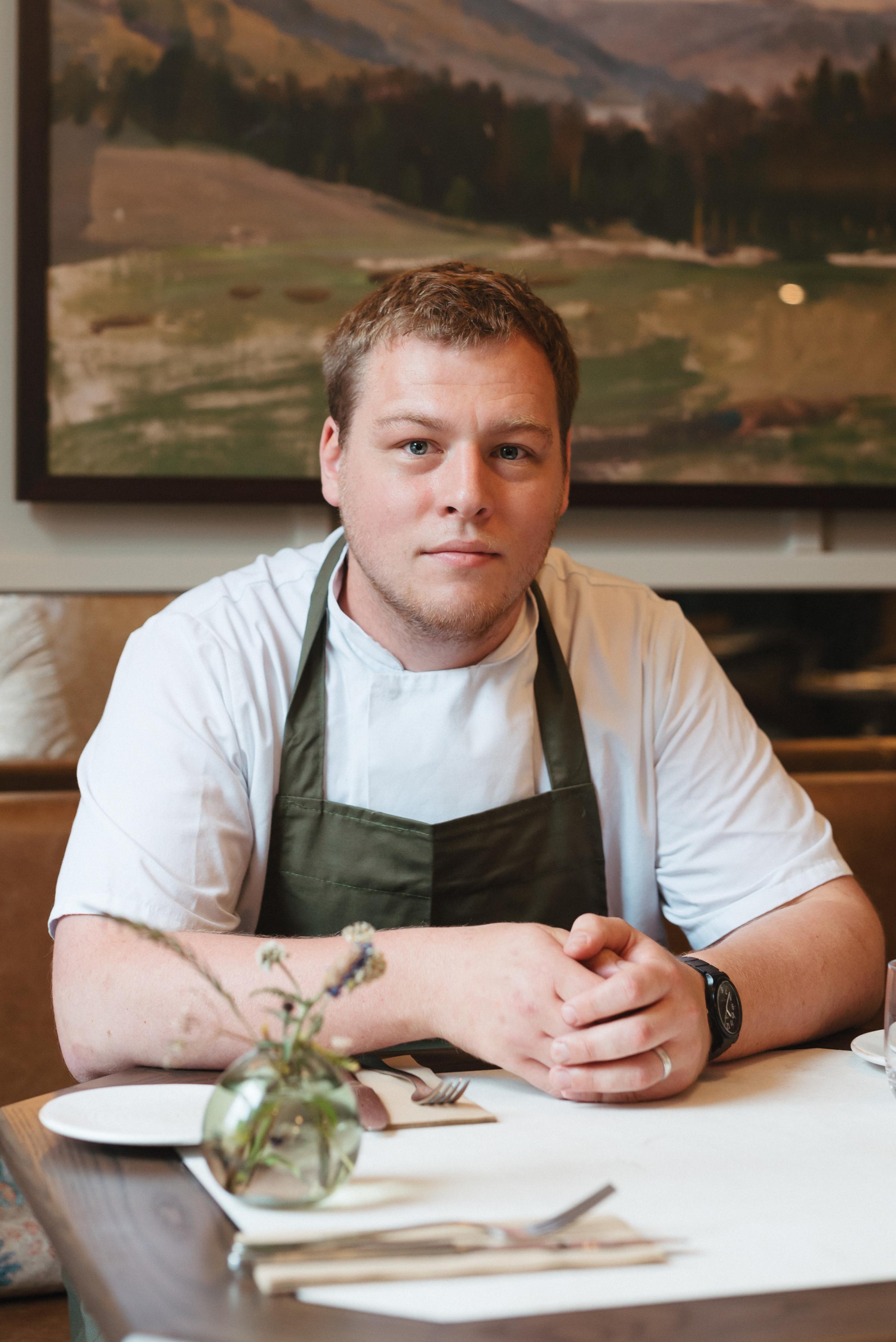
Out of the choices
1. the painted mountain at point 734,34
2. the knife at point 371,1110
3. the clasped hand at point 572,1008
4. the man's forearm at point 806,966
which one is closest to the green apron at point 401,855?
the man's forearm at point 806,966

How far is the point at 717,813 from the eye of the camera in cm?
161

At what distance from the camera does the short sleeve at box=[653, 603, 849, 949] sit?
1.54 m

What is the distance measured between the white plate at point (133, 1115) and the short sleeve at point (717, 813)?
74 cm

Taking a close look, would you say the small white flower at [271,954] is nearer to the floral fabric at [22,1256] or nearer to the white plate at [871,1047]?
the white plate at [871,1047]

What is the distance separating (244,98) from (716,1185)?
85.3 inches

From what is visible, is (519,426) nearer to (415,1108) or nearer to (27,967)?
(415,1108)

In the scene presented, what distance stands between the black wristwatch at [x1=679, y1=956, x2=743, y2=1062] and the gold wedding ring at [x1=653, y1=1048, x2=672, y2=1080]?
3.2 inches

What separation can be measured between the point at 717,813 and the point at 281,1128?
93 centimetres

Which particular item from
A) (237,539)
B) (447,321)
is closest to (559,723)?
(447,321)

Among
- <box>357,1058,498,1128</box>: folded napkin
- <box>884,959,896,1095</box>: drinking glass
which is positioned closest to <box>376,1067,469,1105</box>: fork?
<box>357,1058,498,1128</box>: folded napkin

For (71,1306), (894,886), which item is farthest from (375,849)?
(894,886)

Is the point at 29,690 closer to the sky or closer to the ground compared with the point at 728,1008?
closer to the sky

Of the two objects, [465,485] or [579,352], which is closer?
[465,485]

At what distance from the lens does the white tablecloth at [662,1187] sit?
0.73 m
